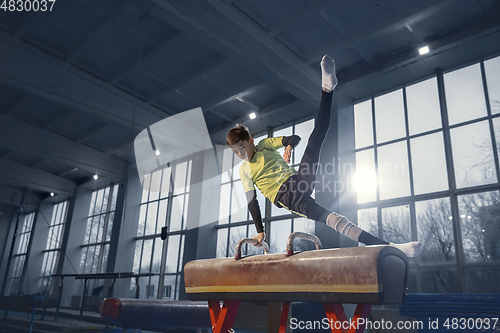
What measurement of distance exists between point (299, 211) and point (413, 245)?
690 mm

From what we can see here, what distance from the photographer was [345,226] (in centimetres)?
202

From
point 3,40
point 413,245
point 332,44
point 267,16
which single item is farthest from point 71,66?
point 413,245

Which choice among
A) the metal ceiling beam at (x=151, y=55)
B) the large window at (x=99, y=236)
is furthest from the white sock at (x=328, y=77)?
the large window at (x=99, y=236)

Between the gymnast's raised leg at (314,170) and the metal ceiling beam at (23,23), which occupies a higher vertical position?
the metal ceiling beam at (23,23)

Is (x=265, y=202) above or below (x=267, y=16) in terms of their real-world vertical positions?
below

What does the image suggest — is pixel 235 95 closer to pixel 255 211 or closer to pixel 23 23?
pixel 23 23

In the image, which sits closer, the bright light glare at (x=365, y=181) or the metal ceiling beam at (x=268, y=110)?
the bright light glare at (x=365, y=181)

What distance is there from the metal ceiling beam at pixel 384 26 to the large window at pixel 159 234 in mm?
5548

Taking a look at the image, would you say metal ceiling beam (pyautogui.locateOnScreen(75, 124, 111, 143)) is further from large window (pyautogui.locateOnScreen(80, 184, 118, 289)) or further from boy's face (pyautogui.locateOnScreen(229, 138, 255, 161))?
boy's face (pyautogui.locateOnScreen(229, 138, 255, 161))

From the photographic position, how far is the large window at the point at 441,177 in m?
5.66

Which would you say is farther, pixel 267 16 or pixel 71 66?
pixel 71 66

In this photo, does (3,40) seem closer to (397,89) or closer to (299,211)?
(299,211)

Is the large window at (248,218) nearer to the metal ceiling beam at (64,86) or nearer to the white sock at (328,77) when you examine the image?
the metal ceiling beam at (64,86)

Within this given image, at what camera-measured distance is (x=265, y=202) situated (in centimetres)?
882
